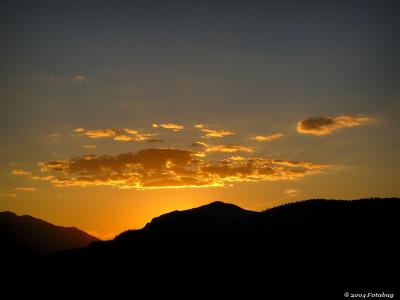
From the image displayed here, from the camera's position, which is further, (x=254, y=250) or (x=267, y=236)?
(x=267, y=236)

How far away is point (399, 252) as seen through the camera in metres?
89.4

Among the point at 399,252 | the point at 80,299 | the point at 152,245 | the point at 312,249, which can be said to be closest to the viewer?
the point at 399,252

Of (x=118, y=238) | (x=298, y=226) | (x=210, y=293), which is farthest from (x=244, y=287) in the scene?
(x=118, y=238)

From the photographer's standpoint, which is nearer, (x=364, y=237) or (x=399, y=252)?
(x=399, y=252)

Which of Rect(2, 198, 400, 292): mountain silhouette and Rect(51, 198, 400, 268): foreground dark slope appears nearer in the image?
Rect(2, 198, 400, 292): mountain silhouette

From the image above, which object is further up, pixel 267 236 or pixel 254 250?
pixel 267 236

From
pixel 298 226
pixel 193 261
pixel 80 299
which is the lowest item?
pixel 80 299

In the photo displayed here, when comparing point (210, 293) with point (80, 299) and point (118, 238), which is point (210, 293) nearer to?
point (80, 299)

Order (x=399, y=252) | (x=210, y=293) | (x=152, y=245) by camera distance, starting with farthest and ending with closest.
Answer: (x=152, y=245) → (x=210, y=293) → (x=399, y=252)

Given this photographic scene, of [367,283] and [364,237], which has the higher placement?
[364,237]

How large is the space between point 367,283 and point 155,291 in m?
54.3

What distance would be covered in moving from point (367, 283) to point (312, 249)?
22975 millimetres

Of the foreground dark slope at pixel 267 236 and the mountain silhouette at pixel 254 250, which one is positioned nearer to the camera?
the mountain silhouette at pixel 254 250

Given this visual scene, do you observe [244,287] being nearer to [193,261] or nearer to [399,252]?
[193,261]
